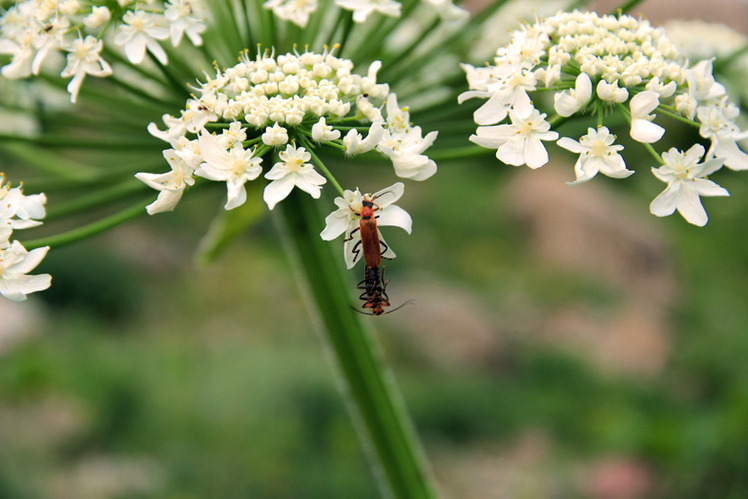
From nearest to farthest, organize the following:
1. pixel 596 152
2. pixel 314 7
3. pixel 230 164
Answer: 1. pixel 230 164
2. pixel 596 152
3. pixel 314 7

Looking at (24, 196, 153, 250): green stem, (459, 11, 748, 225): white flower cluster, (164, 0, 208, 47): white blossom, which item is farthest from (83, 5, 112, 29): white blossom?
(459, 11, 748, 225): white flower cluster

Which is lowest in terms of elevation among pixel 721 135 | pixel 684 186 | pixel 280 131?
pixel 684 186

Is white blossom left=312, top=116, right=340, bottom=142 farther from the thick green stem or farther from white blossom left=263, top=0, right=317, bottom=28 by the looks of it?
the thick green stem

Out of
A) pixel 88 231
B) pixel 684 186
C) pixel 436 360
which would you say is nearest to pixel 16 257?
pixel 88 231

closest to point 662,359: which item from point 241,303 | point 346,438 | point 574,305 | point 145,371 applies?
point 574,305

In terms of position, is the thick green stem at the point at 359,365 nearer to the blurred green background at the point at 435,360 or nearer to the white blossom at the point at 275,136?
the white blossom at the point at 275,136

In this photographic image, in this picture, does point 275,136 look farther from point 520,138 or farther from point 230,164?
point 520,138

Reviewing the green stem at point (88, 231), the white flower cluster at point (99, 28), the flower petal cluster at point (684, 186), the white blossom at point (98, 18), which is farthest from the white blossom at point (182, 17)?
the flower petal cluster at point (684, 186)

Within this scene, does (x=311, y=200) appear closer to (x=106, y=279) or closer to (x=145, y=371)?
(x=145, y=371)
